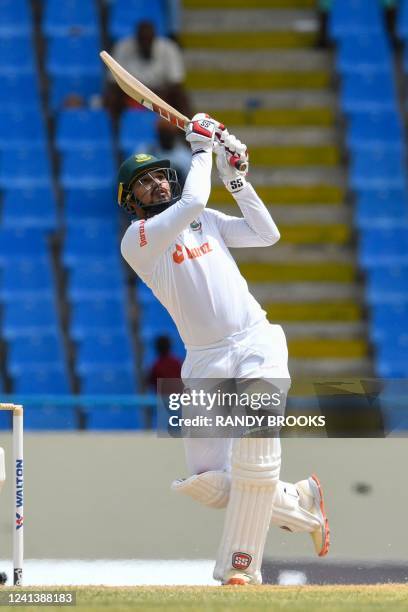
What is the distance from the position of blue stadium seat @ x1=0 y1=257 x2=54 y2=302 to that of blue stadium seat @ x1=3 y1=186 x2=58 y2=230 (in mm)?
320

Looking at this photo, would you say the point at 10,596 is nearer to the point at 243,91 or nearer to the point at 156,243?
the point at 156,243

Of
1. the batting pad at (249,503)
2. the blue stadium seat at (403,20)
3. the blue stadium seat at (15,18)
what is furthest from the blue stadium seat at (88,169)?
the batting pad at (249,503)

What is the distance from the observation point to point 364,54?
44.5ft

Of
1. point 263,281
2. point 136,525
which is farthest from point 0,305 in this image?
point 136,525

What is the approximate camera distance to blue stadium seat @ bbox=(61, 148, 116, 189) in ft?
40.9

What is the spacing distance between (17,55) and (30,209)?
1596 millimetres

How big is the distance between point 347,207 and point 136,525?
17.2 feet

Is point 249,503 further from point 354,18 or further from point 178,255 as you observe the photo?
point 354,18

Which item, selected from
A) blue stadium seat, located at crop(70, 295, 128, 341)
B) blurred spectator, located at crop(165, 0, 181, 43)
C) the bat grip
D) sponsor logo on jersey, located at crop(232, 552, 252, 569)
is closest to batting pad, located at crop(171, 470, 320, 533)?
sponsor logo on jersey, located at crop(232, 552, 252, 569)

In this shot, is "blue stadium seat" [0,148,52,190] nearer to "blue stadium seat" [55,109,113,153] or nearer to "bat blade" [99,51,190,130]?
"blue stadium seat" [55,109,113,153]

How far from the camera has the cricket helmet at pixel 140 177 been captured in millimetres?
6773

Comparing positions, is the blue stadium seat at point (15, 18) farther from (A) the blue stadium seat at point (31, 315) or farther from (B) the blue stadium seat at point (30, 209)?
(A) the blue stadium seat at point (31, 315)

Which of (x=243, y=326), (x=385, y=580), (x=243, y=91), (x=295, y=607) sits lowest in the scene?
(x=385, y=580)

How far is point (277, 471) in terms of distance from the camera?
21.8 ft
